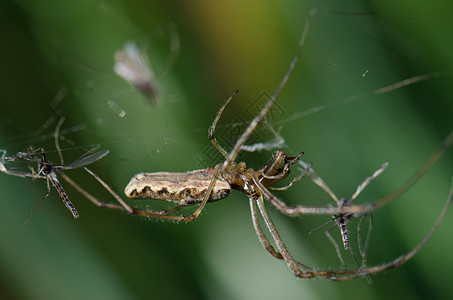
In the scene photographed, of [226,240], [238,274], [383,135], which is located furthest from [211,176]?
[383,135]

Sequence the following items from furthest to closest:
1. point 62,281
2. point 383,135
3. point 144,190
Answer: point 62,281
point 383,135
point 144,190

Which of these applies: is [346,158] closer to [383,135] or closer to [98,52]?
[383,135]

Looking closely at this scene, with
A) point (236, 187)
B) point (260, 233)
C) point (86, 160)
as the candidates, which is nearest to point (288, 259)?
point (260, 233)

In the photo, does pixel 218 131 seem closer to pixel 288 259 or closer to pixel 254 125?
pixel 254 125

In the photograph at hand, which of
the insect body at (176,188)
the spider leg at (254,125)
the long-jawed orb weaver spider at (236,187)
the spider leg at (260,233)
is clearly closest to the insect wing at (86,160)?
the long-jawed orb weaver spider at (236,187)

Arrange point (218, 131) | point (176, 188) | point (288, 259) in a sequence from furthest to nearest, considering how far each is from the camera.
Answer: point (218, 131), point (288, 259), point (176, 188)

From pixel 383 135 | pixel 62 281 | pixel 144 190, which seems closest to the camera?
pixel 144 190

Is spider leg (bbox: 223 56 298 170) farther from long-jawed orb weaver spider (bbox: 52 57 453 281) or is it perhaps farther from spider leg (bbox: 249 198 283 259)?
spider leg (bbox: 249 198 283 259)

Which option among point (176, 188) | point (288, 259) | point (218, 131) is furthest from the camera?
point (218, 131)
